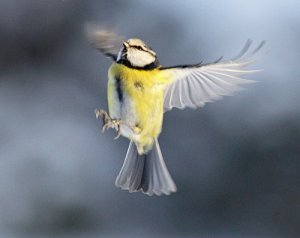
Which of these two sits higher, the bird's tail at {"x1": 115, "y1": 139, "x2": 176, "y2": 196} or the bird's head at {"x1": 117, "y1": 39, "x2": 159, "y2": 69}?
the bird's head at {"x1": 117, "y1": 39, "x2": 159, "y2": 69}

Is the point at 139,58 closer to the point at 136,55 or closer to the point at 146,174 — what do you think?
the point at 136,55

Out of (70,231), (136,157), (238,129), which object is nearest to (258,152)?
(238,129)

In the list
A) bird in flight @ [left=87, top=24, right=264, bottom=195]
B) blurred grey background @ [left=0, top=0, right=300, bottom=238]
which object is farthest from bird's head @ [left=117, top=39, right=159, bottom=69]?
blurred grey background @ [left=0, top=0, right=300, bottom=238]

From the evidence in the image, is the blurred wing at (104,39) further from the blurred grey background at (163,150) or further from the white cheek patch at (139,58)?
the blurred grey background at (163,150)

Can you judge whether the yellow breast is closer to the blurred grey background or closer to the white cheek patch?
the white cheek patch

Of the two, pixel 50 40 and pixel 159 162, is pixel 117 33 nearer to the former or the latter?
pixel 159 162

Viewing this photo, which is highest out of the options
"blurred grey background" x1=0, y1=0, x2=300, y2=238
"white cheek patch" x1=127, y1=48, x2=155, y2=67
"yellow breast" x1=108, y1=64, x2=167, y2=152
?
"blurred grey background" x1=0, y1=0, x2=300, y2=238
